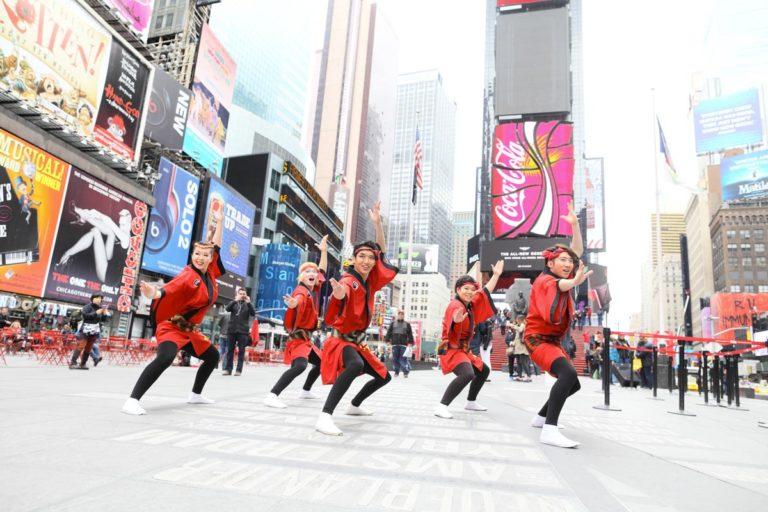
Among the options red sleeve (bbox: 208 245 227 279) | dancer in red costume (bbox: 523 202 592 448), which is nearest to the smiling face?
red sleeve (bbox: 208 245 227 279)

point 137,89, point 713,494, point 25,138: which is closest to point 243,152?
point 137,89

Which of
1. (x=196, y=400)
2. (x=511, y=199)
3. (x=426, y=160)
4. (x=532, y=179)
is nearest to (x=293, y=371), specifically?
(x=196, y=400)

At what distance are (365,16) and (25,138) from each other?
510 ft

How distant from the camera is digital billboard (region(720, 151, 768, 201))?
218ft

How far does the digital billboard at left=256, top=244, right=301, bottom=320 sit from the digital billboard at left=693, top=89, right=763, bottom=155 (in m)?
60.2

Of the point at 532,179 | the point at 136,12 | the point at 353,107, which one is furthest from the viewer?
the point at 353,107

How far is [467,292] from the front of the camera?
20.3 ft

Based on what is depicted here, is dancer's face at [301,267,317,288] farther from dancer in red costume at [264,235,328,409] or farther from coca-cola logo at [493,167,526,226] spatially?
coca-cola logo at [493,167,526,226]

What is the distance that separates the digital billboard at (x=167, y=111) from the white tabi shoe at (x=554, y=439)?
34905 mm

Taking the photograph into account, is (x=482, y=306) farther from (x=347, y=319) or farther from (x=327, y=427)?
(x=327, y=427)

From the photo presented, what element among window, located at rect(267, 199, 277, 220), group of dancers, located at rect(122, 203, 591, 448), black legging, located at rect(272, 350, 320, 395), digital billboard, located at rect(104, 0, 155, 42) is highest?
digital billboard, located at rect(104, 0, 155, 42)

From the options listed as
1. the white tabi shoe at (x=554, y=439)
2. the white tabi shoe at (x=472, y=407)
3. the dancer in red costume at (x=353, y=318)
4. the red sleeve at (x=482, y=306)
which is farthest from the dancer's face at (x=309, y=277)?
the white tabi shoe at (x=554, y=439)

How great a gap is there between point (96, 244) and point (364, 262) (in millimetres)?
25833

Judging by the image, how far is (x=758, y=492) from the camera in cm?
298
